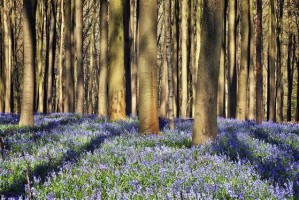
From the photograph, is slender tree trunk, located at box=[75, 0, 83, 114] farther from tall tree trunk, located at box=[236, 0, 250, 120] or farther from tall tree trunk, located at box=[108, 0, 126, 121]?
tall tree trunk, located at box=[236, 0, 250, 120]

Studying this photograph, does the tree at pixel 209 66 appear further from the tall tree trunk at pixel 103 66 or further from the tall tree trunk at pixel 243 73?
the tall tree trunk at pixel 243 73

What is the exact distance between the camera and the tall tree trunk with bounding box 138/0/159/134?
10219 millimetres

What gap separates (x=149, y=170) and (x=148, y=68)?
4870 mm

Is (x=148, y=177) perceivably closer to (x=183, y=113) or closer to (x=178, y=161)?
(x=178, y=161)

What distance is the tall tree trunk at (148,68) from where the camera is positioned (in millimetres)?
10219

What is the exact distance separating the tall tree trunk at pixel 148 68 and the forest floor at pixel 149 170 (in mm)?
1044

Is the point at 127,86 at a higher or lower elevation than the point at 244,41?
lower

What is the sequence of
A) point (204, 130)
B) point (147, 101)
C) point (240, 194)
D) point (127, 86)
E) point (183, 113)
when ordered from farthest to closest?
point (183, 113), point (127, 86), point (147, 101), point (204, 130), point (240, 194)

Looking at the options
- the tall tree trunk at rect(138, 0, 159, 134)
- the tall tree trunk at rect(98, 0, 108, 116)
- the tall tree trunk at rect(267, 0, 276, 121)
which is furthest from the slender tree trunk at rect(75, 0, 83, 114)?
the tall tree trunk at rect(267, 0, 276, 121)

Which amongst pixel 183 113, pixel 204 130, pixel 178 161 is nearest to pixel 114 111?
pixel 204 130

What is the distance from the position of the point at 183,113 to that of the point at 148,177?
795 inches

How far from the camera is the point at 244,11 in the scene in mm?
18453

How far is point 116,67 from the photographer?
525 inches

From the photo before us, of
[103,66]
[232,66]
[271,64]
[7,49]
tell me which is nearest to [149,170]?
[103,66]
